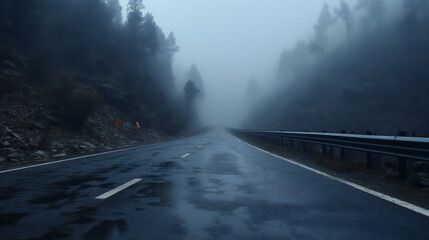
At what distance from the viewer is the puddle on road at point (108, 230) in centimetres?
332

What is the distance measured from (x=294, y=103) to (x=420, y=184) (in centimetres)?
6063

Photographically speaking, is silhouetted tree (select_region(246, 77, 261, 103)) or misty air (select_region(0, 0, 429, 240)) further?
silhouetted tree (select_region(246, 77, 261, 103))

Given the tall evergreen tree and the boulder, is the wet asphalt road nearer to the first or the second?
the boulder

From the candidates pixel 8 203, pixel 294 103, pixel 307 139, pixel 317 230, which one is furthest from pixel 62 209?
pixel 294 103

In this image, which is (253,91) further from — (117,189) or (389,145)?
(117,189)

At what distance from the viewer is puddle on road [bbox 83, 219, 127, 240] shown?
3.32 m

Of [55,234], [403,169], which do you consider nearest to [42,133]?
[55,234]

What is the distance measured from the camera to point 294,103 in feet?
216

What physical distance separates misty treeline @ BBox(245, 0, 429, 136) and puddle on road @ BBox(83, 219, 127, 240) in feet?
123

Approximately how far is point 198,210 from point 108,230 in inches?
51.2

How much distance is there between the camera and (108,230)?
353 cm

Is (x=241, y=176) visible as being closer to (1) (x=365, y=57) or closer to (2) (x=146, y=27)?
(2) (x=146, y=27)

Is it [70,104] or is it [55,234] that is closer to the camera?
[55,234]

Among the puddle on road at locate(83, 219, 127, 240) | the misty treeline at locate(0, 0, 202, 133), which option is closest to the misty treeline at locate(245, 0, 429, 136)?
the misty treeline at locate(0, 0, 202, 133)
